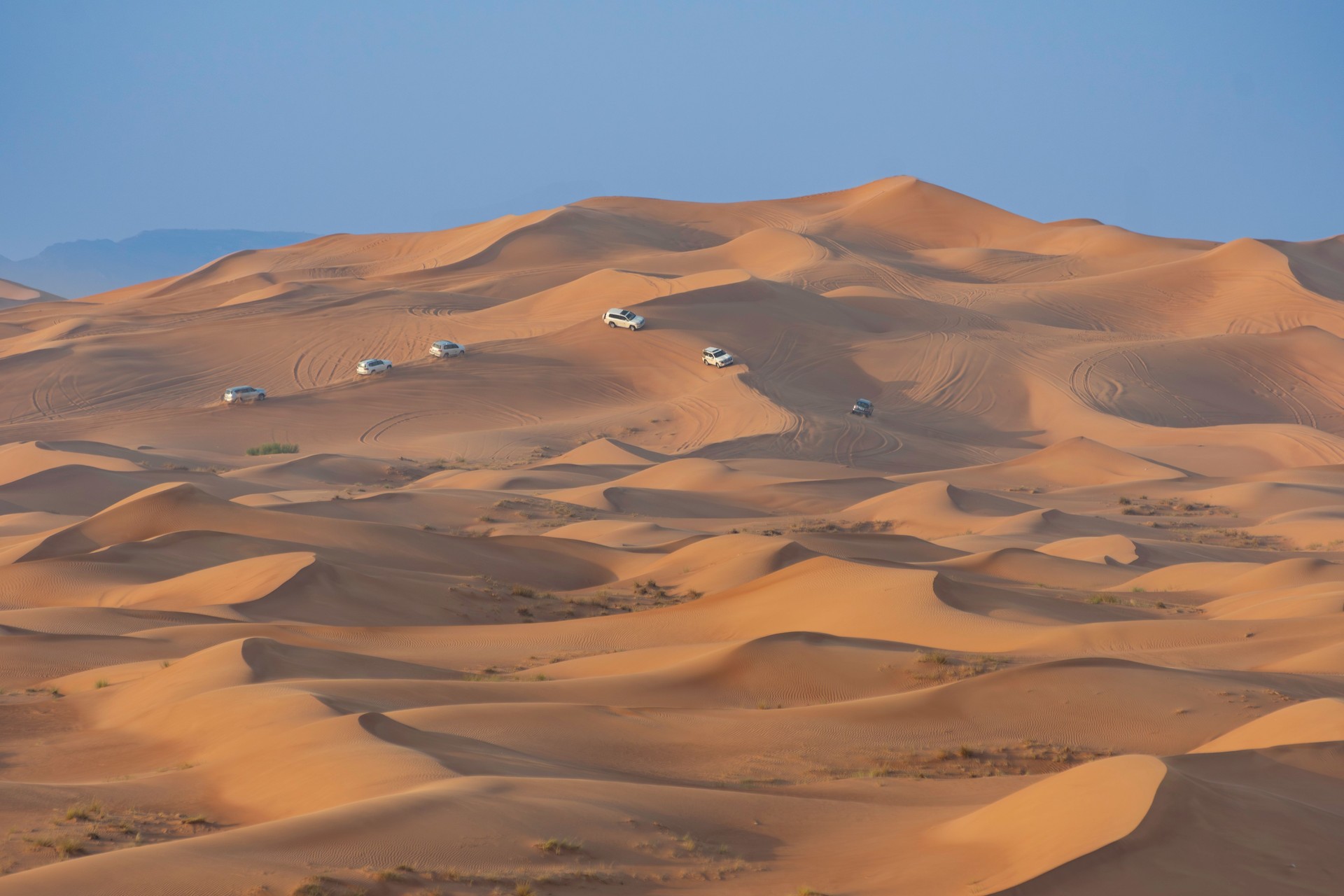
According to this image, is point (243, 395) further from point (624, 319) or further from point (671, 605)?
point (671, 605)

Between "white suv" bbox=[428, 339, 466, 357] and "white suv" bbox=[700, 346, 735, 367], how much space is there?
1024cm

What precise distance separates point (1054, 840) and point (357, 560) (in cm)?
1763

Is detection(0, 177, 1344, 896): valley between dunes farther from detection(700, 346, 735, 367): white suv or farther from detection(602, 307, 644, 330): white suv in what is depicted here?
detection(602, 307, 644, 330): white suv

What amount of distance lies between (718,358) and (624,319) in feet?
17.8

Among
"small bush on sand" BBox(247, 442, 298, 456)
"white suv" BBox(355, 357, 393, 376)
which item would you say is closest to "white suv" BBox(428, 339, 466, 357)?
"white suv" BBox(355, 357, 393, 376)

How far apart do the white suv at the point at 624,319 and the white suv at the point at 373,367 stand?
32.8ft

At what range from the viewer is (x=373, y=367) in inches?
2032

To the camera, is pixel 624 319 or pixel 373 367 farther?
pixel 624 319

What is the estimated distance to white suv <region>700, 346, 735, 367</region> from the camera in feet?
174

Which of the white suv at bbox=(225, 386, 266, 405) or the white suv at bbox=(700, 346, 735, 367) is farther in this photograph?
the white suv at bbox=(700, 346, 735, 367)

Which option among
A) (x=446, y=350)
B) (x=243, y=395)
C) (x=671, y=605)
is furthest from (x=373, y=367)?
(x=671, y=605)

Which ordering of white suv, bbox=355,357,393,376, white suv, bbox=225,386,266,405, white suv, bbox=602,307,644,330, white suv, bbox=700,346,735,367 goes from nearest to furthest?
white suv, bbox=225,386,266,405
white suv, bbox=355,357,393,376
white suv, bbox=700,346,735,367
white suv, bbox=602,307,644,330

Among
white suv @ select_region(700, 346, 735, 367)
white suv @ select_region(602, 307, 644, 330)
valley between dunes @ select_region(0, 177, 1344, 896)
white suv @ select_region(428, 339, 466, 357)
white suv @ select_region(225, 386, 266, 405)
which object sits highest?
white suv @ select_region(602, 307, 644, 330)

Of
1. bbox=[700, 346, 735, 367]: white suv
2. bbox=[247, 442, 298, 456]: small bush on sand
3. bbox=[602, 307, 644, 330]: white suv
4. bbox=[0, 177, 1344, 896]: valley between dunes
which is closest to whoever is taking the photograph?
bbox=[0, 177, 1344, 896]: valley between dunes
